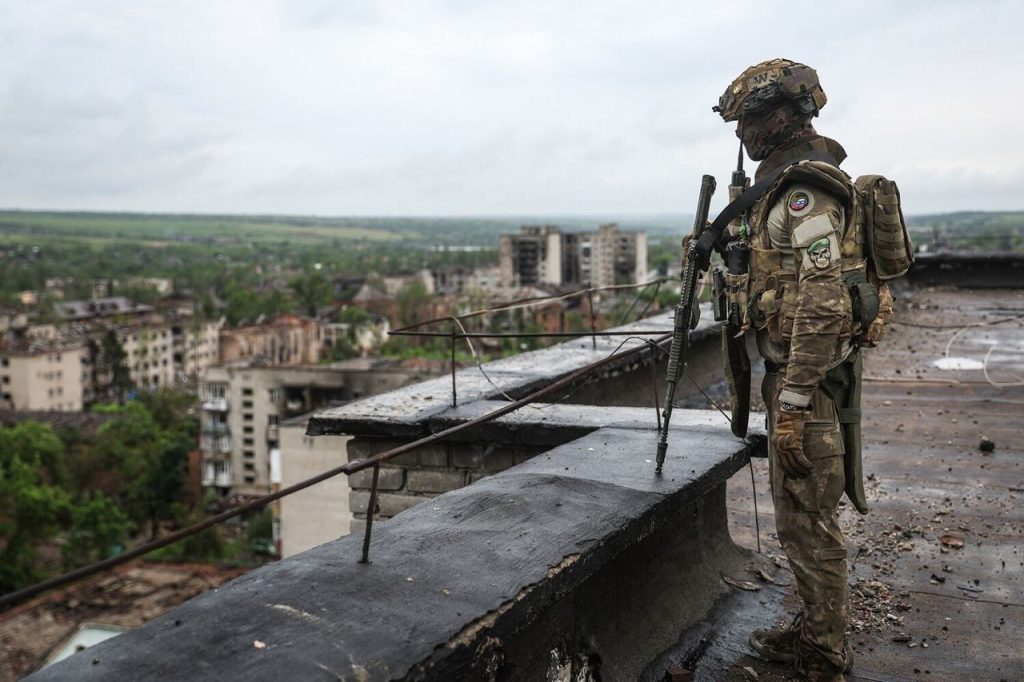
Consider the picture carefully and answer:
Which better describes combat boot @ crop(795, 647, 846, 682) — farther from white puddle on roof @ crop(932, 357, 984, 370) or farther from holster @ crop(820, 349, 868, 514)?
white puddle on roof @ crop(932, 357, 984, 370)

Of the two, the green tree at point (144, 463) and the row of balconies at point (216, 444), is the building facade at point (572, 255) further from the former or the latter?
the green tree at point (144, 463)

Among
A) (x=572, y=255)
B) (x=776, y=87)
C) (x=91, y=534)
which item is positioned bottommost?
(x=91, y=534)

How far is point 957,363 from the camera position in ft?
30.9

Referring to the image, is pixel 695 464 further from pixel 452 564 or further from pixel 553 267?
pixel 553 267

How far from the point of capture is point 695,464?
11.7ft

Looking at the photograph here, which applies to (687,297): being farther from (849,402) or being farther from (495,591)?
(495,591)

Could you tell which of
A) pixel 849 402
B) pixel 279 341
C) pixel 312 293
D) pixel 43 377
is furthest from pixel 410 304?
pixel 849 402

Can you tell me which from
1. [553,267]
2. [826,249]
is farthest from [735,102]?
[553,267]

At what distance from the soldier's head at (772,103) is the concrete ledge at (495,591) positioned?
127cm

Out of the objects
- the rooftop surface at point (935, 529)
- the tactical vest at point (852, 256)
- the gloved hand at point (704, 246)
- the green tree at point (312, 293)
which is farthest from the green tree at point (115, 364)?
the tactical vest at point (852, 256)

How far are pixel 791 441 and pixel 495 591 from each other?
114cm

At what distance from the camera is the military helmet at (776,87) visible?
3.12 meters

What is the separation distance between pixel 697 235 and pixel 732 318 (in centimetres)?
36

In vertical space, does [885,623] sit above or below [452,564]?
below
